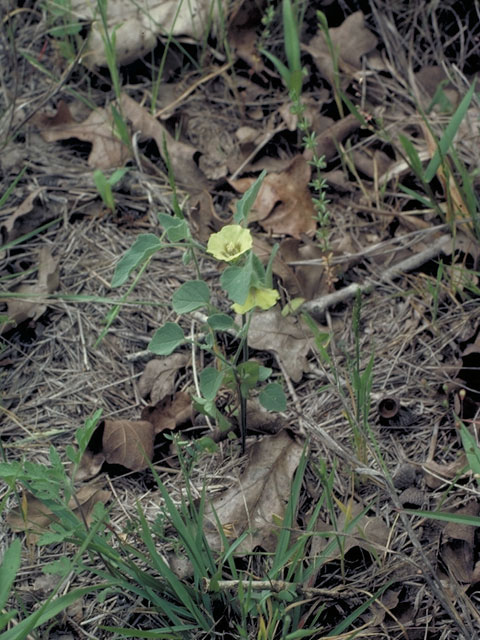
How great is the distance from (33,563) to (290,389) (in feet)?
2.73

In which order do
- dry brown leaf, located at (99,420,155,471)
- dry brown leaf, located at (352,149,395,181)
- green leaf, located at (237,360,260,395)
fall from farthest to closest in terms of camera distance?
dry brown leaf, located at (352,149,395,181), dry brown leaf, located at (99,420,155,471), green leaf, located at (237,360,260,395)

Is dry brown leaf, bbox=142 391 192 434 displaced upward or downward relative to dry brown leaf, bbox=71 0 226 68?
downward

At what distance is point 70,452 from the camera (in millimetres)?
1390

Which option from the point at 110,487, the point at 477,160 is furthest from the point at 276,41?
the point at 110,487

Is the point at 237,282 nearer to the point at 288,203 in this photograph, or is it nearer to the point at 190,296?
the point at 190,296

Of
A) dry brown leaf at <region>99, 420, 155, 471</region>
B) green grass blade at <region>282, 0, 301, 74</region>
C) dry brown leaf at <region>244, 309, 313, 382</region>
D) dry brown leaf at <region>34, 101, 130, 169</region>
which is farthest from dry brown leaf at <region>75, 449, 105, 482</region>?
green grass blade at <region>282, 0, 301, 74</region>

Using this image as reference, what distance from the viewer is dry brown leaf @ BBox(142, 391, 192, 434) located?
5.86ft

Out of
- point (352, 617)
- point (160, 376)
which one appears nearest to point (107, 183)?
point (160, 376)

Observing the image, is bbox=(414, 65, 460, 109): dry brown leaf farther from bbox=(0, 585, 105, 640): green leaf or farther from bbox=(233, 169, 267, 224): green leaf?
bbox=(0, 585, 105, 640): green leaf

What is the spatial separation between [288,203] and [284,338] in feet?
1.94

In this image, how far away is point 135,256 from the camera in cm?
147

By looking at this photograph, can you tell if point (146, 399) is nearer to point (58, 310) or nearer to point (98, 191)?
point (58, 310)

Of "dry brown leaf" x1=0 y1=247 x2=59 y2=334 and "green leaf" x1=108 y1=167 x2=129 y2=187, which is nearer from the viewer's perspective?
"dry brown leaf" x1=0 y1=247 x2=59 y2=334

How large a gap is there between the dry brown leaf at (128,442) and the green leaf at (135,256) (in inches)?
19.3
